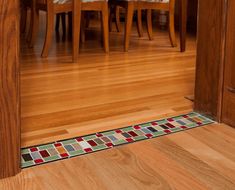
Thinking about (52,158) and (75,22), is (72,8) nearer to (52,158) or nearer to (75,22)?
(75,22)

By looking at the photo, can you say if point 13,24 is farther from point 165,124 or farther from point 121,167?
point 165,124

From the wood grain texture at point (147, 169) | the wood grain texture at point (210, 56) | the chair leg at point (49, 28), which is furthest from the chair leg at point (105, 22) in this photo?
the wood grain texture at point (147, 169)

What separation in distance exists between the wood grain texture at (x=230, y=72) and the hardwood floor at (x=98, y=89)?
0.72 ft

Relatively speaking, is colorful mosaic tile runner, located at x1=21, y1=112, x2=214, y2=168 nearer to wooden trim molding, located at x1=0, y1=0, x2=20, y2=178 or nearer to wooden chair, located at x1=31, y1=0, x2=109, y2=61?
wooden trim molding, located at x1=0, y1=0, x2=20, y2=178

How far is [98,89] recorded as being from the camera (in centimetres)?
191

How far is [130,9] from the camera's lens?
2842 millimetres

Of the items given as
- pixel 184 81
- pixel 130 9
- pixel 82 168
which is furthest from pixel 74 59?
pixel 82 168

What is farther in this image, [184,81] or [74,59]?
[74,59]

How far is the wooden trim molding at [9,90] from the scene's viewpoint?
982 mm

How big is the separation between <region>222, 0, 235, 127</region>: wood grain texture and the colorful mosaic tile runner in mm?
91

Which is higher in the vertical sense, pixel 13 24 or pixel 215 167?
pixel 13 24

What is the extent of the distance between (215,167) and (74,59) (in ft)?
5.14

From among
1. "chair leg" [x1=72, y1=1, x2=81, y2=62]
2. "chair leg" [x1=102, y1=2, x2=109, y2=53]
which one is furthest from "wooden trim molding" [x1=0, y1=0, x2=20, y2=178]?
"chair leg" [x1=102, y1=2, x2=109, y2=53]

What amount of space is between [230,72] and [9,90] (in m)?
0.81
